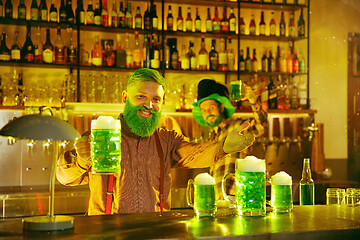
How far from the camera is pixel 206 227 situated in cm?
143

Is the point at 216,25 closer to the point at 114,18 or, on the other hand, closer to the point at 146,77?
the point at 114,18

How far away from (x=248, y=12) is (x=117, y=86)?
1.70 m

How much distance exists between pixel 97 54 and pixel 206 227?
10.6 ft

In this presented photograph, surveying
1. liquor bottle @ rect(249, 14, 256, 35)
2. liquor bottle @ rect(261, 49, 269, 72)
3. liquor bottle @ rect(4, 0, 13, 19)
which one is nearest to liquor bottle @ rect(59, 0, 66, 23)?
liquor bottle @ rect(4, 0, 13, 19)

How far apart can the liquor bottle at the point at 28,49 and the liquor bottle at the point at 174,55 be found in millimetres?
1292

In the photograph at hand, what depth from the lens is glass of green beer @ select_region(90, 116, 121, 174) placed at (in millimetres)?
1477

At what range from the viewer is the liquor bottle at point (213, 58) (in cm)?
472

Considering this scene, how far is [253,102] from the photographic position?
3957 mm

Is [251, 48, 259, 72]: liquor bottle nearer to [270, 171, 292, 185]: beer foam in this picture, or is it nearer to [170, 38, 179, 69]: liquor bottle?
[170, 38, 179, 69]: liquor bottle

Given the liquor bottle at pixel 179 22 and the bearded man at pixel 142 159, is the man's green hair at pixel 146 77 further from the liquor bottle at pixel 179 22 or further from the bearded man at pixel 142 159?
the liquor bottle at pixel 179 22

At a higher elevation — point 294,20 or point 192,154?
point 294,20

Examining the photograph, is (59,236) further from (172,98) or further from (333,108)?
(333,108)

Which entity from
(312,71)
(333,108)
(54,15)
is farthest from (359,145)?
(54,15)

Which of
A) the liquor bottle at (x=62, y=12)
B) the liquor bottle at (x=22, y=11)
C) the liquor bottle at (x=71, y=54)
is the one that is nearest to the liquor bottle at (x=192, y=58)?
the liquor bottle at (x=71, y=54)
